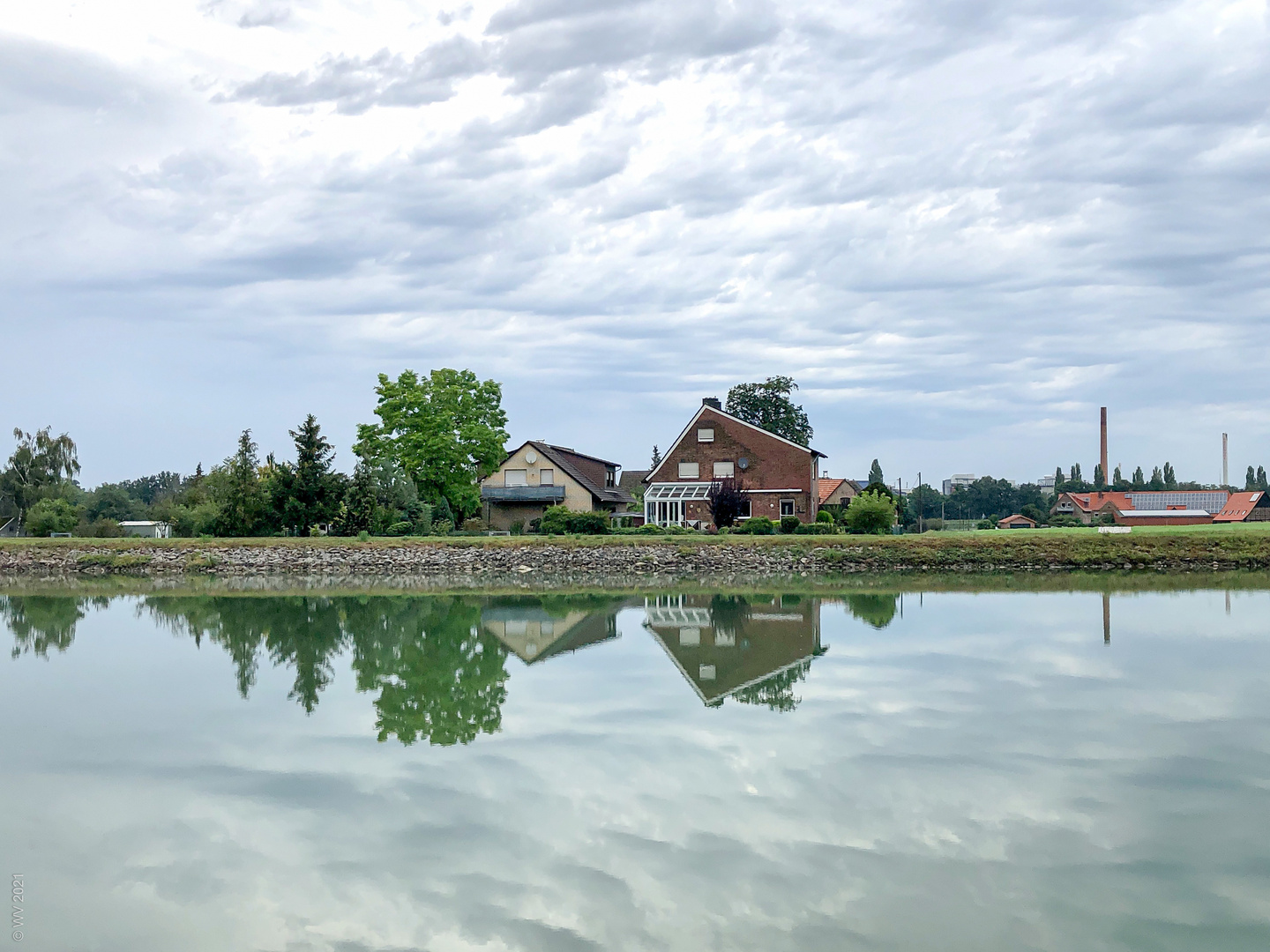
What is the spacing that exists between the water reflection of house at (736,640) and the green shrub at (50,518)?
1616 inches

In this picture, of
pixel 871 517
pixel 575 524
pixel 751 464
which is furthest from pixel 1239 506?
pixel 575 524

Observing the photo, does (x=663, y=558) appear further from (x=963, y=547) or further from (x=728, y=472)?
(x=728, y=472)

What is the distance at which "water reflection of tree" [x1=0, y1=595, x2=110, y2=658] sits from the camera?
1795cm

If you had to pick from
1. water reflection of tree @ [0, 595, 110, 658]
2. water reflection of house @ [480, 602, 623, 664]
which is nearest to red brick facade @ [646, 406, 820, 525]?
water reflection of house @ [480, 602, 623, 664]

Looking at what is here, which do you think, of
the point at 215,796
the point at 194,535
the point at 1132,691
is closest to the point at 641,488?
the point at 194,535

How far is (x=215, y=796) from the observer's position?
838 cm

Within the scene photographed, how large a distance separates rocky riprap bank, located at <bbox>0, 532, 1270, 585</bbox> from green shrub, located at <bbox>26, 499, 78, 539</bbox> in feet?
49.1

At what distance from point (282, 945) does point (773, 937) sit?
8.93 feet

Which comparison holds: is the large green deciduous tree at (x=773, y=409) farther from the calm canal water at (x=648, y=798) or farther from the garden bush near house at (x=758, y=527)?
the calm canal water at (x=648, y=798)

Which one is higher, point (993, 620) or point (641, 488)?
point (641, 488)

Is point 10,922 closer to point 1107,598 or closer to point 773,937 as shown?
point 773,937

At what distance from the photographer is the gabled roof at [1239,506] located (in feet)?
282

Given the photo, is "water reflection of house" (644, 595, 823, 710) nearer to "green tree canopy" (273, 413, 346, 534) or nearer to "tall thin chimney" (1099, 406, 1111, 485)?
"green tree canopy" (273, 413, 346, 534)

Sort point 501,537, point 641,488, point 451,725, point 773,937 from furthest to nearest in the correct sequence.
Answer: point 641,488 < point 501,537 < point 451,725 < point 773,937
